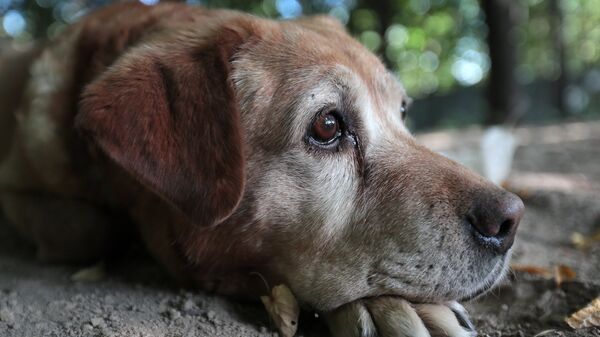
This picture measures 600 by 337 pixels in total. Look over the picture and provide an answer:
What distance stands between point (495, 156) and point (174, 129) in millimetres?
4065

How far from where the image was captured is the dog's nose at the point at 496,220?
5.67 ft

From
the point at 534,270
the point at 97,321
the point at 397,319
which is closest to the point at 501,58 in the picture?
the point at 534,270

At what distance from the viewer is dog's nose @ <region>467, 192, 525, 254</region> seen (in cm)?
173

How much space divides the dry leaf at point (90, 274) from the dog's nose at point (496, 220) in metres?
1.63

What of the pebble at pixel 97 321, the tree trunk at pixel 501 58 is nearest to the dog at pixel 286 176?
the pebble at pixel 97 321

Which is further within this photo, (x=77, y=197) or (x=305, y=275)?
(x=77, y=197)

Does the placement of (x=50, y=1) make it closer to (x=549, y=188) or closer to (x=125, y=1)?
(x=125, y=1)

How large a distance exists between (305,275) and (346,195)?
0.32m

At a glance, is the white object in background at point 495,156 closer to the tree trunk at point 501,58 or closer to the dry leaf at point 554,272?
the dry leaf at point 554,272

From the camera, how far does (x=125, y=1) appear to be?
127 inches

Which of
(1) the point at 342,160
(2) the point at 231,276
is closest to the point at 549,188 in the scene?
(1) the point at 342,160

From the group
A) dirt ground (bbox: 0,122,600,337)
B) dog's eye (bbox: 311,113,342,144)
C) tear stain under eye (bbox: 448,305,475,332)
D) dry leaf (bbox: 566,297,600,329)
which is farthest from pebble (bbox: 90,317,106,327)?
dry leaf (bbox: 566,297,600,329)

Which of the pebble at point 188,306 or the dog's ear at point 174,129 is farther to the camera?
the pebble at point 188,306

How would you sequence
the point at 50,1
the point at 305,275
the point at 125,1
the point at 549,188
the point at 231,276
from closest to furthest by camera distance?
the point at 305,275 → the point at 231,276 → the point at 125,1 → the point at 549,188 → the point at 50,1
